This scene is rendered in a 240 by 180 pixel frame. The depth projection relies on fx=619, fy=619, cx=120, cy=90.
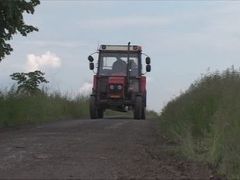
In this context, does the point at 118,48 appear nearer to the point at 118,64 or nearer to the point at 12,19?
the point at 118,64

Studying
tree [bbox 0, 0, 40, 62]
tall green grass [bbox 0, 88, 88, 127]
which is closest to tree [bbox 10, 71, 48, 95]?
tall green grass [bbox 0, 88, 88, 127]

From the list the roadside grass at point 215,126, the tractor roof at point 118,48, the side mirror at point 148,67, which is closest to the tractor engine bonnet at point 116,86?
the side mirror at point 148,67

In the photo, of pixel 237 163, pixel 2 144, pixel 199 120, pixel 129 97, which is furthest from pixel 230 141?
pixel 129 97

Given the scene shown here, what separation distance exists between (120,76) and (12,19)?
433 inches

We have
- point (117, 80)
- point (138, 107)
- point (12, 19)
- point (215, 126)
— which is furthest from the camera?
point (138, 107)

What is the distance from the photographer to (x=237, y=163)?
10.3 m

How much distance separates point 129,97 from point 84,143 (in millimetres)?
15710

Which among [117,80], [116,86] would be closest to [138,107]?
[116,86]

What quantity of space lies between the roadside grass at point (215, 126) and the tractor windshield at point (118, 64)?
1256 cm

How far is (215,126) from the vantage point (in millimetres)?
12242

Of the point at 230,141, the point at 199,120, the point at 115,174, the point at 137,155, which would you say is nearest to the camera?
the point at 115,174

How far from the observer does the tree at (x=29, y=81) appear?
32.0 m

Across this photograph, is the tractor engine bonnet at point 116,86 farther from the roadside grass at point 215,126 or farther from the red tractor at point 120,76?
the roadside grass at point 215,126

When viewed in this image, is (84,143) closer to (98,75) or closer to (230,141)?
(230,141)
